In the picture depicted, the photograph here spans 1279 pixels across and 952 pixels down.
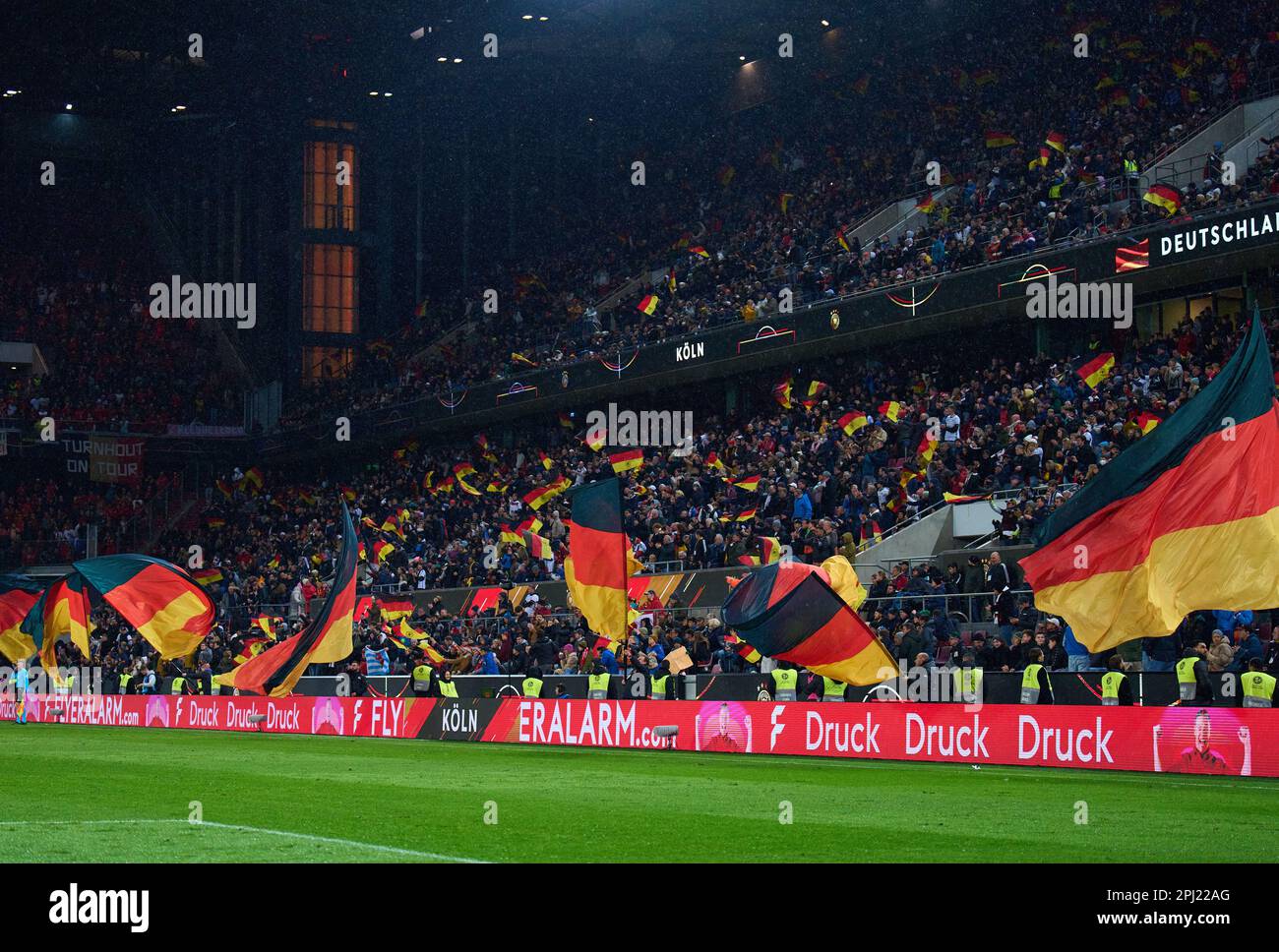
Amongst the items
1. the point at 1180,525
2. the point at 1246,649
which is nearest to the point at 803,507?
the point at 1246,649

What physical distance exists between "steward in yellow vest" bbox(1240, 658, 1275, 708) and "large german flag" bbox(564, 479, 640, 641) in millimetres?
9889

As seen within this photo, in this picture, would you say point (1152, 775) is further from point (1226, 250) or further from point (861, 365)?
point (861, 365)

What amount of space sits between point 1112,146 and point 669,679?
17828 millimetres

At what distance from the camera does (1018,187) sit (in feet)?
128

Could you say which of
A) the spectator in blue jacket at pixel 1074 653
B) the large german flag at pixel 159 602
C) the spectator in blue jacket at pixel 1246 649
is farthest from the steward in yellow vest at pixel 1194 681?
the large german flag at pixel 159 602

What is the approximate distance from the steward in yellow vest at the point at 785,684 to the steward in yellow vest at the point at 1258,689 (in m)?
7.94

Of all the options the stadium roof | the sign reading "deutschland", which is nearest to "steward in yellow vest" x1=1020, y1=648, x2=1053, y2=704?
the sign reading "deutschland"

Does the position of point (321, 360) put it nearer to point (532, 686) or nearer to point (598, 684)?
point (532, 686)

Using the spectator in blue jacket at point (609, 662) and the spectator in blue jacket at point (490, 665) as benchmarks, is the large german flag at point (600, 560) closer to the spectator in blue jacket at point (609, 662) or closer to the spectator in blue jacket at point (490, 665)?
the spectator in blue jacket at point (609, 662)

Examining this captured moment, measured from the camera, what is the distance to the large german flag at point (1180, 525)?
17.8 m

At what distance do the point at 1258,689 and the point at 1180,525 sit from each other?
2679 millimetres

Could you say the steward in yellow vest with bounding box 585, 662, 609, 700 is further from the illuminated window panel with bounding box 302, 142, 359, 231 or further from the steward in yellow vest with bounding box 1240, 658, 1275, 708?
the illuminated window panel with bounding box 302, 142, 359, 231

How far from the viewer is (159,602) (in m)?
34.3
